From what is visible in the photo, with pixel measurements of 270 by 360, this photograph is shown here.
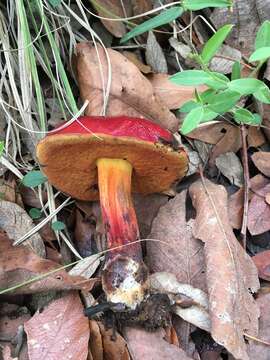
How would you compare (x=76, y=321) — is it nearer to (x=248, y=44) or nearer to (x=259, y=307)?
(x=259, y=307)

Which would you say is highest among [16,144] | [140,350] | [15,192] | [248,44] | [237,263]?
[248,44]

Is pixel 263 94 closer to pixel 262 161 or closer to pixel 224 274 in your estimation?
pixel 262 161

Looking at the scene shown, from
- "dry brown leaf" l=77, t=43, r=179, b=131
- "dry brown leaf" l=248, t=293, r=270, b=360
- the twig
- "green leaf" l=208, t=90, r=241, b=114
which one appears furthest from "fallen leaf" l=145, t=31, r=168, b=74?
"dry brown leaf" l=248, t=293, r=270, b=360

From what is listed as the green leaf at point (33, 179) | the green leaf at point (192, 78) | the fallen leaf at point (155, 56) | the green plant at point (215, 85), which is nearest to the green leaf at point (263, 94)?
the green plant at point (215, 85)

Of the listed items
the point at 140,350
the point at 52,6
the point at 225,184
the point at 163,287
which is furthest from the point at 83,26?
the point at 140,350

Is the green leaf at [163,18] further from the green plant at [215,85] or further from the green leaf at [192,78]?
the green leaf at [192,78]
